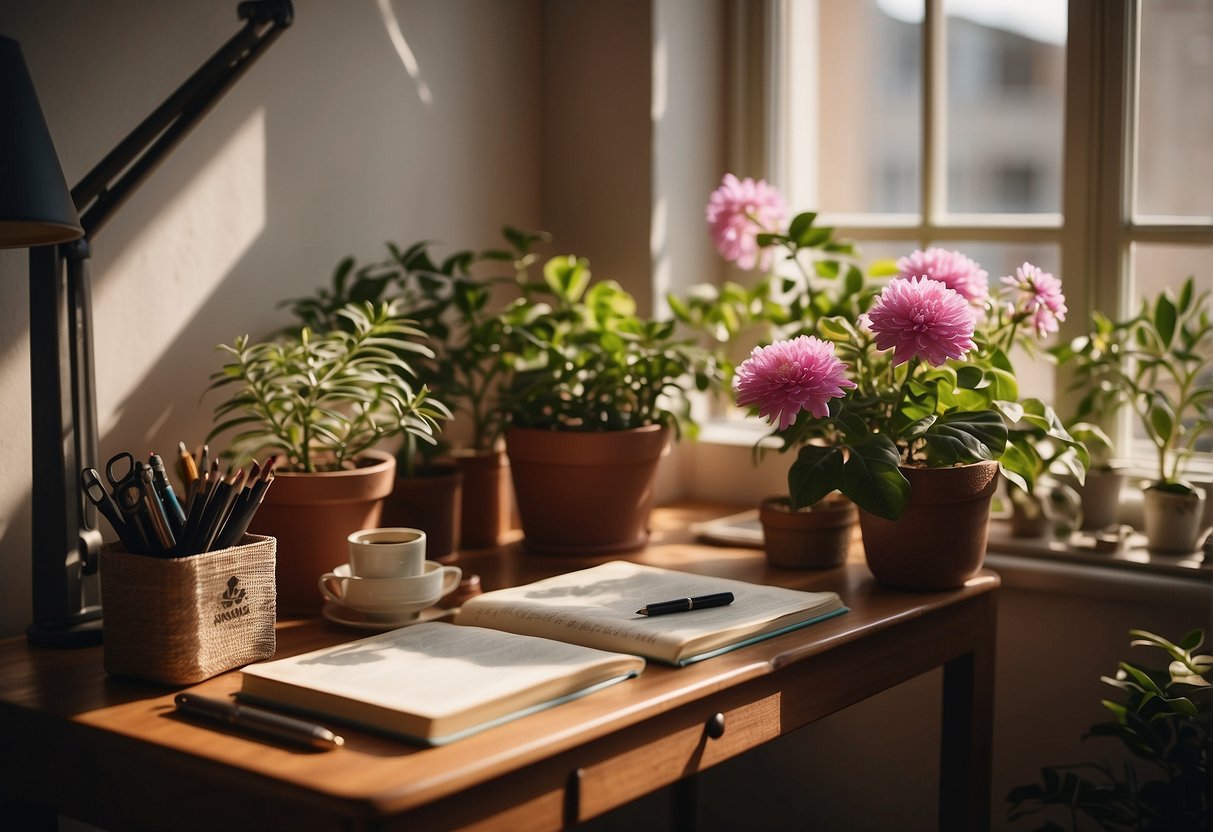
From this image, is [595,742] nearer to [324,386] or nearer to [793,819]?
[324,386]

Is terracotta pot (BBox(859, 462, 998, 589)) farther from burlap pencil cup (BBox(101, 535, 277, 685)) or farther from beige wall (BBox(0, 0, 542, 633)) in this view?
beige wall (BBox(0, 0, 542, 633))

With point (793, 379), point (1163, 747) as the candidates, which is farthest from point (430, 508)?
point (1163, 747)

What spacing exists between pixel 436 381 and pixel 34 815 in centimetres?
72

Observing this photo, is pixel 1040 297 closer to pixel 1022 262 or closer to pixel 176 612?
pixel 1022 262

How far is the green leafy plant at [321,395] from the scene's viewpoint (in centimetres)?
154

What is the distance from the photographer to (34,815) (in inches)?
56.7

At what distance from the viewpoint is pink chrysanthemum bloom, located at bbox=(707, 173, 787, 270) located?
1.92 m

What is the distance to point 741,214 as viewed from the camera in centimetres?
193

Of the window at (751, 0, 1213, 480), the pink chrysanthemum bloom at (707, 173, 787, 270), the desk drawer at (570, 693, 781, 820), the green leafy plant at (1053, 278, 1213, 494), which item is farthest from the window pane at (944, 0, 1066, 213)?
the desk drawer at (570, 693, 781, 820)

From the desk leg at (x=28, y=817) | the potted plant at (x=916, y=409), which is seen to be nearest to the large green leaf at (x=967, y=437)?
the potted plant at (x=916, y=409)

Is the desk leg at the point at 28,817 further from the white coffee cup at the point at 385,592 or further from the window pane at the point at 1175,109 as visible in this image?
the window pane at the point at 1175,109

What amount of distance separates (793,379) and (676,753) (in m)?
0.43

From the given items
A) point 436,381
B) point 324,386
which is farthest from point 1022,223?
point 324,386

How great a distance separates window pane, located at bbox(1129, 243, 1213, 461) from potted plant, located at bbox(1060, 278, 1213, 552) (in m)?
0.02
